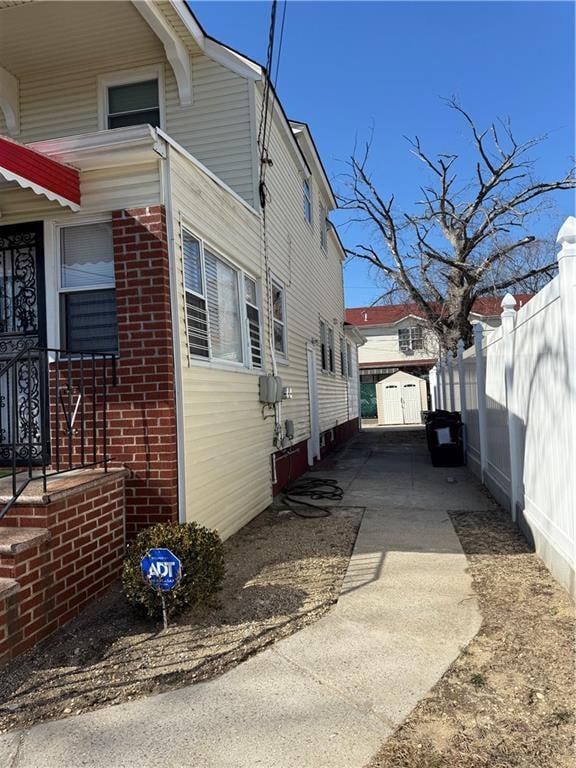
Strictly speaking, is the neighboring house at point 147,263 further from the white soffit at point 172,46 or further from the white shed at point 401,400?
the white shed at point 401,400

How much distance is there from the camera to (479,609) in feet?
12.4

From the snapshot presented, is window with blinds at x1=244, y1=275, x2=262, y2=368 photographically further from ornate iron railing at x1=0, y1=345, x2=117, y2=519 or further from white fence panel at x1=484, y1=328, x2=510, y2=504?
white fence panel at x1=484, y1=328, x2=510, y2=504

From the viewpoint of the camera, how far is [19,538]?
3.47m

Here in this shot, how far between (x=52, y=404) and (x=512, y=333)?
4.52 metres

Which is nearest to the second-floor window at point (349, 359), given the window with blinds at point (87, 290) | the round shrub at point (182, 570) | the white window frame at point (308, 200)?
the white window frame at point (308, 200)

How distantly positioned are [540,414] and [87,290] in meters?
4.11

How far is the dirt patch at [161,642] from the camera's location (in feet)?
9.41

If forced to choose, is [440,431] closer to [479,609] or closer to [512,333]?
[512,333]

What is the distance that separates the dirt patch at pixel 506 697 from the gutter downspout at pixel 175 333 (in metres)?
2.49

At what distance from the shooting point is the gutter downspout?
188 inches

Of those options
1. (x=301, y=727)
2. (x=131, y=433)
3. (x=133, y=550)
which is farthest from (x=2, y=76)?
(x=301, y=727)

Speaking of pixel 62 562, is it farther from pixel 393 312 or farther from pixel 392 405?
pixel 393 312

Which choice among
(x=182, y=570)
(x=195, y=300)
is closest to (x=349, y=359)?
(x=195, y=300)

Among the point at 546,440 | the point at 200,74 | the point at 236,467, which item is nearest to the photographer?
the point at 546,440
